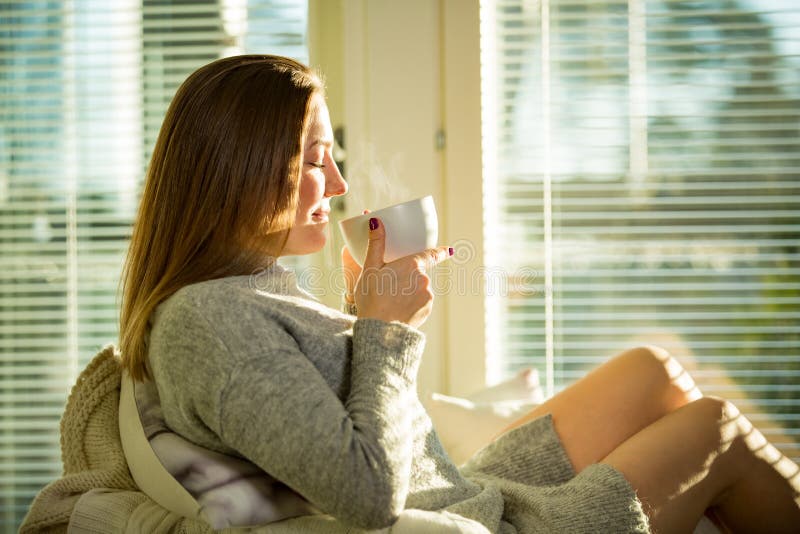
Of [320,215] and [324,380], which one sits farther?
[320,215]

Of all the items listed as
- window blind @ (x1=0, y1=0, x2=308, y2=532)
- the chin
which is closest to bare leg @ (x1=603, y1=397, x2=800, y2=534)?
the chin

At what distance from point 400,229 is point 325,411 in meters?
0.39

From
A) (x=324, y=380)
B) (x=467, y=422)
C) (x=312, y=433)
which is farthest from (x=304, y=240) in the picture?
(x=467, y=422)

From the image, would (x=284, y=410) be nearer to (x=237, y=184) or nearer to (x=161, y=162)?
(x=237, y=184)

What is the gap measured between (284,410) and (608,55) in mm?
1495

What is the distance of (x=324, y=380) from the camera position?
104 cm

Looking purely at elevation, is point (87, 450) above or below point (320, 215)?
below

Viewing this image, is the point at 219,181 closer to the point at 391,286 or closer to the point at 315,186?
the point at 315,186

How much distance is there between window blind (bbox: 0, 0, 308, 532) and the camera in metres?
2.10

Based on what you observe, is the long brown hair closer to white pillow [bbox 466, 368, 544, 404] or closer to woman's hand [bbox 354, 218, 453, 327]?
woman's hand [bbox 354, 218, 453, 327]

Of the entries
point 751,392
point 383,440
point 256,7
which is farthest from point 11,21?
point 751,392

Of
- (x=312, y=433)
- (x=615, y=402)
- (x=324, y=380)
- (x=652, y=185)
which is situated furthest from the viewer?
(x=652, y=185)

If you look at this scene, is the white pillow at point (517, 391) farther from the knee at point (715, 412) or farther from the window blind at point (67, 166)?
the window blind at point (67, 166)

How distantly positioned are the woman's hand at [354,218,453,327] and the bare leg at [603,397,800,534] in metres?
0.44
